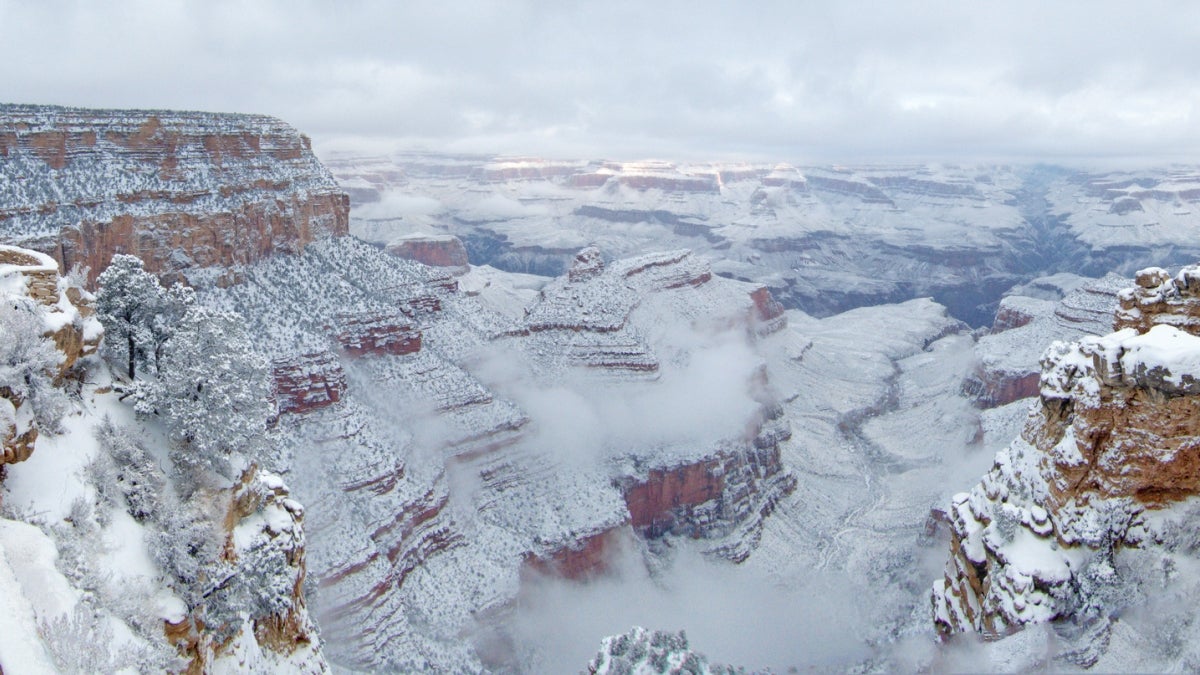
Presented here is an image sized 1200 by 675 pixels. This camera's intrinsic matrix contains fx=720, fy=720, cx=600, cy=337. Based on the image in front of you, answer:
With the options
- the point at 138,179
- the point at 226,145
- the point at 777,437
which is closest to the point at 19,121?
the point at 138,179

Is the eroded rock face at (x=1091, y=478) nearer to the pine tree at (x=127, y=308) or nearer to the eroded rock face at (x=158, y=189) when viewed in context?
the pine tree at (x=127, y=308)

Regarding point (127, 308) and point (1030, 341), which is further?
point (1030, 341)

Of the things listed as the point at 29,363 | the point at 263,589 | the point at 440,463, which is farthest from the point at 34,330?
the point at 440,463

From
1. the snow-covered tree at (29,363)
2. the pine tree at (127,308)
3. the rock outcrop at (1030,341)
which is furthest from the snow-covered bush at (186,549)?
the rock outcrop at (1030,341)

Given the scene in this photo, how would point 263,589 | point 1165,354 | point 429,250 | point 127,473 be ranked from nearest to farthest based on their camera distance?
point 127,473
point 1165,354
point 263,589
point 429,250

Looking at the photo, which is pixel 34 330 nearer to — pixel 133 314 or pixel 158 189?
pixel 133 314

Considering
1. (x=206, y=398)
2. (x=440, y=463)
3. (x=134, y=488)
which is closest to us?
(x=134, y=488)

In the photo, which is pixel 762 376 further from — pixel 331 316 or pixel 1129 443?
pixel 1129 443

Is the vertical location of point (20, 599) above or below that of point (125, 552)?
above

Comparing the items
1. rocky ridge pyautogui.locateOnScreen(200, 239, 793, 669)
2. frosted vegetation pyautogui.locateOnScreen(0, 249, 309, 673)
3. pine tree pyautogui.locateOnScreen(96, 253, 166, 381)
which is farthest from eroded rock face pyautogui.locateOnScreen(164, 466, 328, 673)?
rocky ridge pyautogui.locateOnScreen(200, 239, 793, 669)
